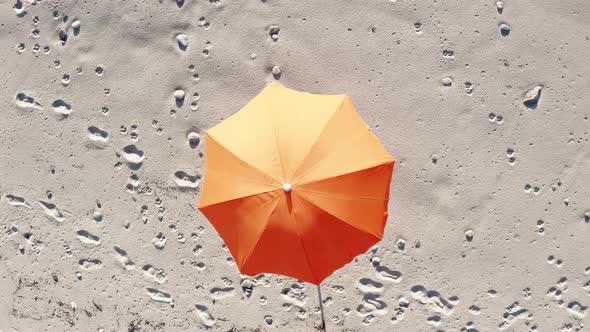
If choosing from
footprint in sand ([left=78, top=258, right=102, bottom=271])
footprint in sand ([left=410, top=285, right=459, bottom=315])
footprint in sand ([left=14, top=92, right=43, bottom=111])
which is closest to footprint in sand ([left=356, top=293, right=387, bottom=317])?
footprint in sand ([left=410, top=285, right=459, bottom=315])

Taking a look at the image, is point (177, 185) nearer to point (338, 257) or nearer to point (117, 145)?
point (117, 145)

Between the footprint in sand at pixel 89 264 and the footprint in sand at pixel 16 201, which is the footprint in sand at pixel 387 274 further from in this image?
the footprint in sand at pixel 16 201

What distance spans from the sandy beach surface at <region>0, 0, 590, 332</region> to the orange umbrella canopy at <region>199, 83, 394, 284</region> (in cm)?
96

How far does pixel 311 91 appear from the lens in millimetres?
4973

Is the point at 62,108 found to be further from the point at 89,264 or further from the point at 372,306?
the point at 372,306

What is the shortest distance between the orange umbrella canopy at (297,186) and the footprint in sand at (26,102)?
7.12 feet

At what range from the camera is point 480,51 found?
192 inches

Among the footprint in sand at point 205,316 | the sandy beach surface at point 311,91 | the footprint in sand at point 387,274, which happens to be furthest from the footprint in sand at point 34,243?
the footprint in sand at point 387,274

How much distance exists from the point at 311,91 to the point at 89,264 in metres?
2.89

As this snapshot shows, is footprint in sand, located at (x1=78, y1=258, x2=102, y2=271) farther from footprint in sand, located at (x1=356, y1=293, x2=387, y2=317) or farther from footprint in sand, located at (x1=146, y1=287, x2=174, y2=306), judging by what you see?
footprint in sand, located at (x1=356, y1=293, x2=387, y2=317)

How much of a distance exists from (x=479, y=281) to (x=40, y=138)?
4.63 metres

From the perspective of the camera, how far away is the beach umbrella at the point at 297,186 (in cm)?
385

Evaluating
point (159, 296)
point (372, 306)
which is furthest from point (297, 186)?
point (159, 296)

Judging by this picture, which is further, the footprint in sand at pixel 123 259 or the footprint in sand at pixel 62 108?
the footprint in sand at pixel 123 259
